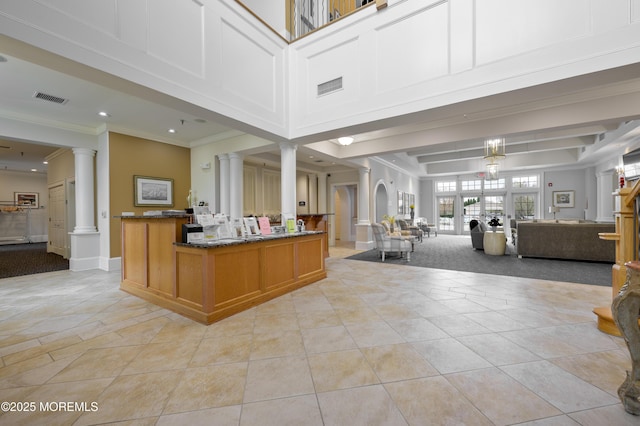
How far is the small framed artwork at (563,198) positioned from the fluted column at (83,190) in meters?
16.7

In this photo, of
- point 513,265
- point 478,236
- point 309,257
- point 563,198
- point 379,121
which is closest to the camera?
point 379,121

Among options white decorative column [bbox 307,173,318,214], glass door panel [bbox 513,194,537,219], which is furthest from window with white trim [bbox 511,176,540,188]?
white decorative column [bbox 307,173,318,214]

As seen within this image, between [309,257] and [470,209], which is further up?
[470,209]

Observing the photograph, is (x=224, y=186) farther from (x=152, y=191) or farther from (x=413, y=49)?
(x=413, y=49)

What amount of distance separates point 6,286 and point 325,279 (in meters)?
5.48

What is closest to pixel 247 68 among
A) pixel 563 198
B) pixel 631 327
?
pixel 631 327

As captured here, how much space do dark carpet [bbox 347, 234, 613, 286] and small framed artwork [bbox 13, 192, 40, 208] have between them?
537 inches

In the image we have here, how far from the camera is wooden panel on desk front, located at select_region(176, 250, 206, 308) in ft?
9.96

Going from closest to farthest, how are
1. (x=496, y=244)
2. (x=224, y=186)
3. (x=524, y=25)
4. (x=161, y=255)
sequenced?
(x=524, y=25), (x=161, y=255), (x=224, y=186), (x=496, y=244)

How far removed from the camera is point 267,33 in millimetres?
4461

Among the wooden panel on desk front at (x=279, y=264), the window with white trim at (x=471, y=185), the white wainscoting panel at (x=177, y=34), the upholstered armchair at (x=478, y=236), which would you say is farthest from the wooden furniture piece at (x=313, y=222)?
the window with white trim at (x=471, y=185)

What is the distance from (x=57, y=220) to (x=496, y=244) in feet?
41.4

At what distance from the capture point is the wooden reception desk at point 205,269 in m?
3.03

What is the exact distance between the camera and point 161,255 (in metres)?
3.54
